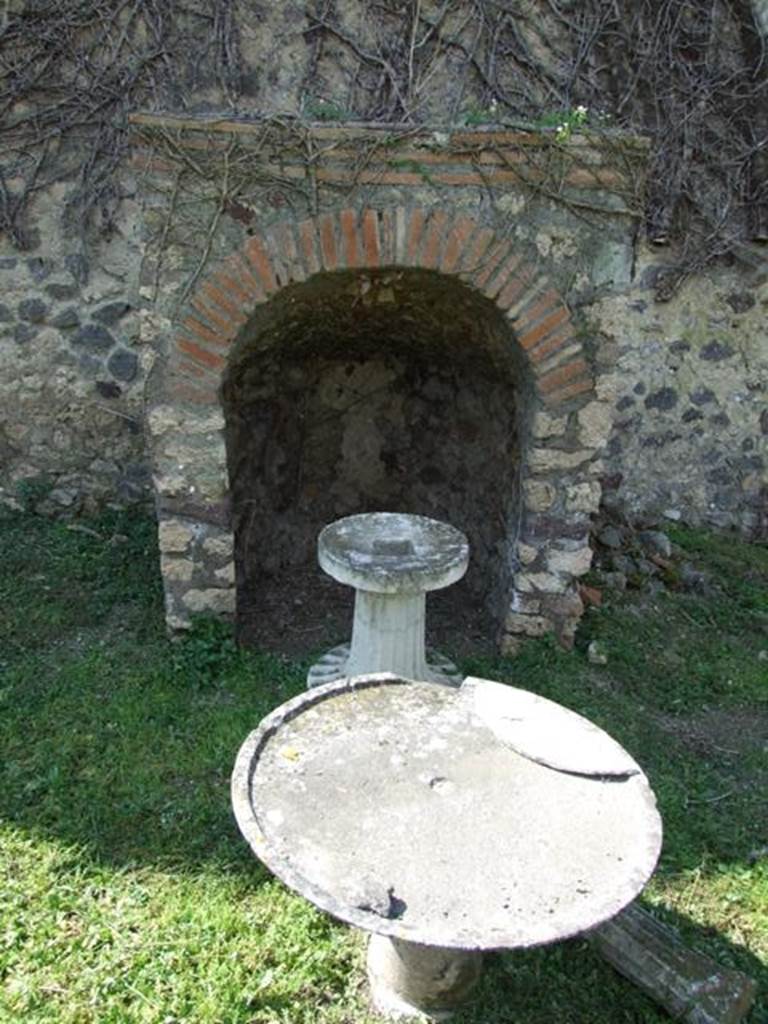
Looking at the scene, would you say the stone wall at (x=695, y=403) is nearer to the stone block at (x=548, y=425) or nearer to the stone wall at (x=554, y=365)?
the stone wall at (x=554, y=365)

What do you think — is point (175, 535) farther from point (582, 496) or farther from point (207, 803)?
point (582, 496)

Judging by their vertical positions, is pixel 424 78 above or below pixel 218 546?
above

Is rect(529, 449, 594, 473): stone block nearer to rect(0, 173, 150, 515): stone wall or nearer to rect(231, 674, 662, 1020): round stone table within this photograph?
rect(231, 674, 662, 1020): round stone table

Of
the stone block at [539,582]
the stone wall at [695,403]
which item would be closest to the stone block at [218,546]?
the stone block at [539,582]

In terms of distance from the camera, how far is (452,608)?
5461mm

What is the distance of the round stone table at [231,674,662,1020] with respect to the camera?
2270mm

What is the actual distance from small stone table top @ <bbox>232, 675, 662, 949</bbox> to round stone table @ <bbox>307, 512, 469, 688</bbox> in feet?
2.57

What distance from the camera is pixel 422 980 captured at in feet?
8.90

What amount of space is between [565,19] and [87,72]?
3176mm

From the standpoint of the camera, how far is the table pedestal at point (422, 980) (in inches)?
106

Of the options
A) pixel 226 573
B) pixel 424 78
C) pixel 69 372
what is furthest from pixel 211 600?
pixel 424 78

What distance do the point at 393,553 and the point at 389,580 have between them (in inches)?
10.7

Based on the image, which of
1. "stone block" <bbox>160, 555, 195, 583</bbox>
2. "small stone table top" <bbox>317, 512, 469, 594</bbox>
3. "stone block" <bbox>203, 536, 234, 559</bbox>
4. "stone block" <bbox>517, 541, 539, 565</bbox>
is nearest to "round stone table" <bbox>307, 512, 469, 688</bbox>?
"small stone table top" <bbox>317, 512, 469, 594</bbox>

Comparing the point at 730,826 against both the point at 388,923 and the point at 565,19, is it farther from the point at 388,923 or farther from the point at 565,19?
the point at 565,19
